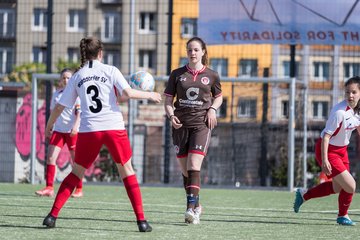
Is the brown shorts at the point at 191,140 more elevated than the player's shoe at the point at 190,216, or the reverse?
the brown shorts at the point at 191,140

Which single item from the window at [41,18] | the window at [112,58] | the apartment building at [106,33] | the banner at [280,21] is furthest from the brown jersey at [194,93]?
the window at [112,58]

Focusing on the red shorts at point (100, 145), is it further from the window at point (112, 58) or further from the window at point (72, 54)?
the window at point (112, 58)

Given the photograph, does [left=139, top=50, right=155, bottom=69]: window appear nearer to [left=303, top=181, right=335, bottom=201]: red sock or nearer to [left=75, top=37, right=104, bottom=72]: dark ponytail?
[left=303, top=181, right=335, bottom=201]: red sock

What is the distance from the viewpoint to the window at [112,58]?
4818 centimetres

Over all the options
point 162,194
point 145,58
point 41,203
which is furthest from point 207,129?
point 145,58

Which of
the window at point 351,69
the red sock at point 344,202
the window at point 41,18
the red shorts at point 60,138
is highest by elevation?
the window at point 41,18

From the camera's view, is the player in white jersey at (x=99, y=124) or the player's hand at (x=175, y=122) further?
the player's hand at (x=175, y=122)

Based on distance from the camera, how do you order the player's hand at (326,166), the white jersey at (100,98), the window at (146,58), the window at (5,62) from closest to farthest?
the white jersey at (100,98)
the player's hand at (326,166)
the window at (5,62)
the window at (146,58)

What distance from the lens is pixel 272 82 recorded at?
1930 centimetres

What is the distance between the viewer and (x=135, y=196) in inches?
362

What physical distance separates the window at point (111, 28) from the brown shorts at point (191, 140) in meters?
43.3

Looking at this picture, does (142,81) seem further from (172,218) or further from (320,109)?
(320,109)

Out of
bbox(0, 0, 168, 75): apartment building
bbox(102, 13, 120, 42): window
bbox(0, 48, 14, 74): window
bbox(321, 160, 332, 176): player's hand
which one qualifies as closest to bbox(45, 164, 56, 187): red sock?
bbox(321, 160, 332, 176): player's hand

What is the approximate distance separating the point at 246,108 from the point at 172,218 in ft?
36.4
